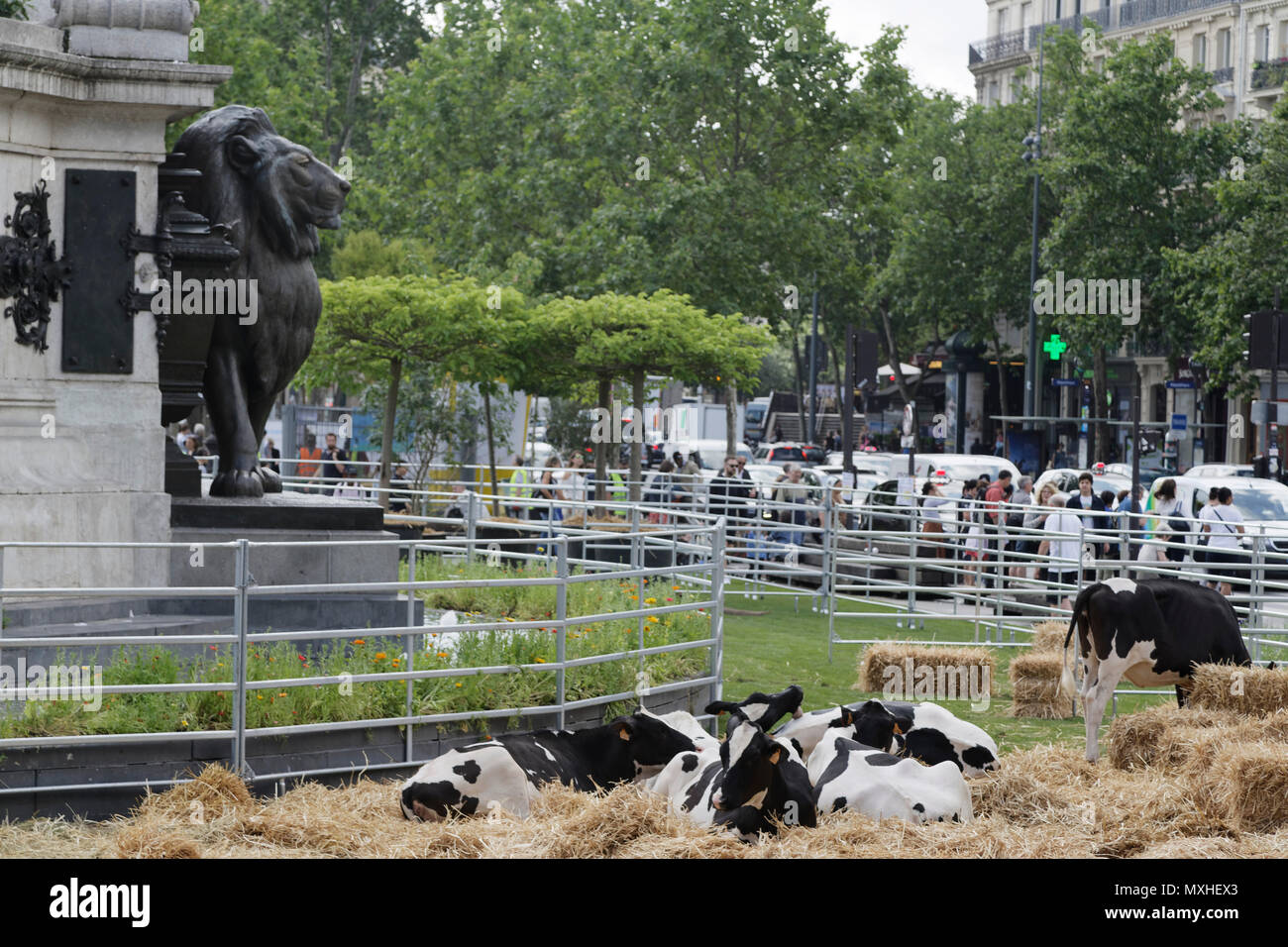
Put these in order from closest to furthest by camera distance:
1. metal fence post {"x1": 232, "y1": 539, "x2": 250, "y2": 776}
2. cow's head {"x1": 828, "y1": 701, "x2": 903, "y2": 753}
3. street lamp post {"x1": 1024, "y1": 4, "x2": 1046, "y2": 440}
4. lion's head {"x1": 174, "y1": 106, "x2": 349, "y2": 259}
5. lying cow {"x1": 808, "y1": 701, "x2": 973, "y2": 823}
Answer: lying cow {"x1": 808, "y1": 701, "x2": 973, "y2": 823} → metal fence post {"x1": 232, "y1": 539, "x2": 250, "y2": 776} → cow's head {"x1": 828, "y1": 701, "x2": 903, "y2": 753} → lion's head {"x1": 174, "y1": 106, "x2": 349, "y2": 259} → street lamp post {"x1": 1024, "y1": 4, "x2": 1046, "y2": 440}

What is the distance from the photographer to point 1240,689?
11.2 metres

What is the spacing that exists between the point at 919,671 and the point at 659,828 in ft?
20.6

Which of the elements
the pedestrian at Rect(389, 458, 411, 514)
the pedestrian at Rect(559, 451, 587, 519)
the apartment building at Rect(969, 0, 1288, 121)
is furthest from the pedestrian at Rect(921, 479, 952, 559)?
the apartment building at Rect(969, 0, 1288, 121)

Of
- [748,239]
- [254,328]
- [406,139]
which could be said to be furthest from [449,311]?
[406,139]

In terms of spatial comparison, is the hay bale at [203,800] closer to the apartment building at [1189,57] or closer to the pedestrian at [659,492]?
the pedestrian at [659,492]

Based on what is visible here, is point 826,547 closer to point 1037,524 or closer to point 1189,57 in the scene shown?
point 1037,524

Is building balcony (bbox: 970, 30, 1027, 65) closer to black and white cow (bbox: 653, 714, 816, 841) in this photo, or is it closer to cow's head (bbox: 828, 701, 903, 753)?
cow's head (bbox: 828, 701, 903, 753)

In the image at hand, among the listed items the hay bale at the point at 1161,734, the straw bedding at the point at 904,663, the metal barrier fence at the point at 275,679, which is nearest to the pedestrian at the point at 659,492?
the straw bedding at the point at 904,663

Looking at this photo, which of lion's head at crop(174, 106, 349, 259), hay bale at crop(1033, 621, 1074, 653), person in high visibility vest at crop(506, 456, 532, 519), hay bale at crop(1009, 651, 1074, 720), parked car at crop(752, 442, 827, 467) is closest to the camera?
lion's head at crop(174, 106, 349, 259)

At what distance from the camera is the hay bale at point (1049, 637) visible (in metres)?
14.6

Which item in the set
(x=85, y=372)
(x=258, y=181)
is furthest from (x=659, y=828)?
(x=258, y=181)

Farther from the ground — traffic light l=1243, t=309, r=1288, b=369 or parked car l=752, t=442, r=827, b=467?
traffic light l=1243, t=309, r=1288, b=369

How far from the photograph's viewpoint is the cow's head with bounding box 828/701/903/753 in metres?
9.83
